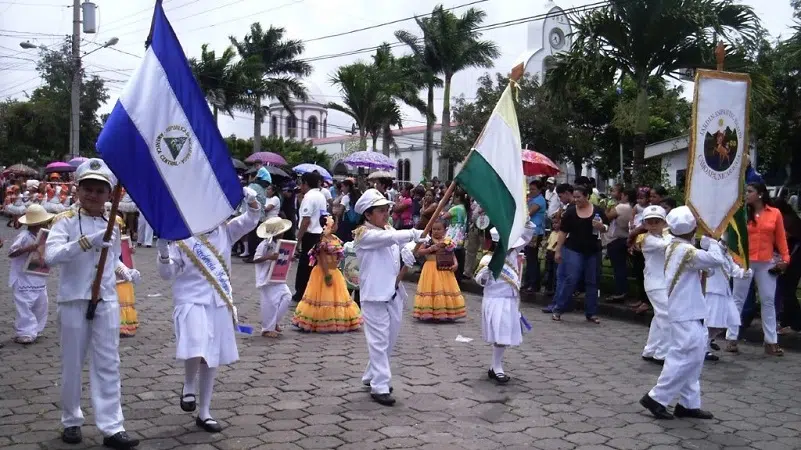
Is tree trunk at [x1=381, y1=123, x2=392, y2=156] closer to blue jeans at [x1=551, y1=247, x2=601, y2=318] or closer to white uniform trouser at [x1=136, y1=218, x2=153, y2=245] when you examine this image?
white uniform trouser at [x1=136, y1=218, x2=153, y2=245]

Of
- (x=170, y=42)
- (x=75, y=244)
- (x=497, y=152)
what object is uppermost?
(x=170, y=42)

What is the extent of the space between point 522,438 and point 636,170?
9.89 m

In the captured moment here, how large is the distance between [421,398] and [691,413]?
224cm

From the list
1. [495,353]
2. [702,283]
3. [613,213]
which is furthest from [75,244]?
[613,213]

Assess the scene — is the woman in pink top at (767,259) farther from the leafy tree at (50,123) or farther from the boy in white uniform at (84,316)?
the leafy tree at (50,123)

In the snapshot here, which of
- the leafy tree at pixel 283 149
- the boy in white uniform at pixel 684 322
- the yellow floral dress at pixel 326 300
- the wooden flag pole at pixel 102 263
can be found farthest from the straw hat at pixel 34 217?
the leafy tree at pixel 283 149

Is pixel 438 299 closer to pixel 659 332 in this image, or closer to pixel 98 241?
pixel 659 332

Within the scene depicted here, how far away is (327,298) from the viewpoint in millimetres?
9750

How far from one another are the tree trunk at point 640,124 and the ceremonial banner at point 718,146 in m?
6.87

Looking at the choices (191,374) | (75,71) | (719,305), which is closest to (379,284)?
(191,374)

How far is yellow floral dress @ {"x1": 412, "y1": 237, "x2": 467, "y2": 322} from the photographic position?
1088 centimetres

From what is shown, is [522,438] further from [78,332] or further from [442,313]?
[442,313]

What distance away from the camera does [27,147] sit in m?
44.0

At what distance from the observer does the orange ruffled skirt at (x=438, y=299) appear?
10.9 m
